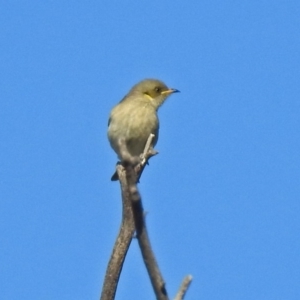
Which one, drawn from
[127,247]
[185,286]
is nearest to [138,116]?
[127,247]

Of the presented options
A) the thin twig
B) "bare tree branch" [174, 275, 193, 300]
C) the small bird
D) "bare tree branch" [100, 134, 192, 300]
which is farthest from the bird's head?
"bare tree branch" [174, 275, 193, 300]

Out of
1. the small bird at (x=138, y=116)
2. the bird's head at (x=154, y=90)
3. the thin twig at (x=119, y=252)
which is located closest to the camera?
the thin twig at (x=119, y=252)

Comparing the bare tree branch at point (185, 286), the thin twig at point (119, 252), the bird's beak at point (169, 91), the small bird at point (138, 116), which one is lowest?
the bare tree branch at point (185, 286)

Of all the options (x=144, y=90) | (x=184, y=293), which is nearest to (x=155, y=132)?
(x=144, y=90)

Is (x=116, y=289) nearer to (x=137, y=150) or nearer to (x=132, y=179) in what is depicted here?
(x=132, y=179)

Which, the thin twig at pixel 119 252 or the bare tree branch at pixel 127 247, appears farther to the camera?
the thin twig at pixel 119 252

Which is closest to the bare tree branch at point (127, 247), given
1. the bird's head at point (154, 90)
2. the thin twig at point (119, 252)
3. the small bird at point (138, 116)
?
the thin twig at point (119, 252)

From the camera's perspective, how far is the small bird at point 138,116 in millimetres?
10258

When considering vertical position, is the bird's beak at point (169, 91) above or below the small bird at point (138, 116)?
above

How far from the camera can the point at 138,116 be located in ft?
34.3

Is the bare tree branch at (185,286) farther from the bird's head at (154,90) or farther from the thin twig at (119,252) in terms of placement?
the bird's head at (154,90)

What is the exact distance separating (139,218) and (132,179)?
228mm

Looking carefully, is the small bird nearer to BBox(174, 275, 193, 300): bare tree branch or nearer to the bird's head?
the bird's head

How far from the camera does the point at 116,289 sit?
19.6 feet
